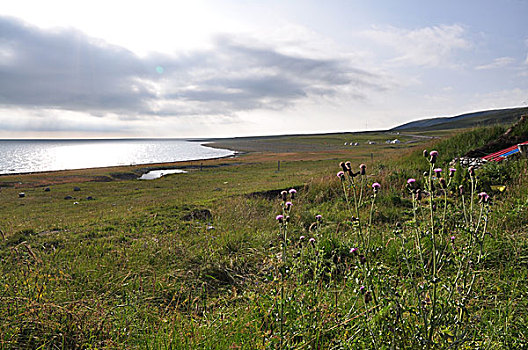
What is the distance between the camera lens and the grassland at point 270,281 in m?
2.42

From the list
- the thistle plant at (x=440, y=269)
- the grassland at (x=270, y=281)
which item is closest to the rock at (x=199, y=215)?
the grassland at (x=270, y=281)

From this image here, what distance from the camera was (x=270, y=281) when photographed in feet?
12.1

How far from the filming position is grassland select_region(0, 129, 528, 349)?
2.42m

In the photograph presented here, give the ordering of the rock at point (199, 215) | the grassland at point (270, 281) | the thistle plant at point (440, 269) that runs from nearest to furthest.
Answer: the thistle plant at point (440, 269) < the grassland at point (270, 281) < the rock at point (199, 215)

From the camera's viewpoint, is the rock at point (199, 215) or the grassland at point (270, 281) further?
the rock at point (199, 215)

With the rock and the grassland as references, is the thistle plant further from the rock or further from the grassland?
the rock

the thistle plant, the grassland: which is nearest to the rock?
the grassland

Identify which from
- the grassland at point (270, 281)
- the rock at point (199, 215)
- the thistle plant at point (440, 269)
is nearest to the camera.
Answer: the thistle plant at point (440, 269)

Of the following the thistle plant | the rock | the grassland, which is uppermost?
the thistle plant

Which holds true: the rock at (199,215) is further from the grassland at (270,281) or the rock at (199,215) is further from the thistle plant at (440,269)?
the thistle plant at (440,269)

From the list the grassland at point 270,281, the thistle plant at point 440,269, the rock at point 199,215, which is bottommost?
the rock at point 199,215

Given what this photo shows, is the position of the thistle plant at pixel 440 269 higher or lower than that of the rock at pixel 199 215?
higher

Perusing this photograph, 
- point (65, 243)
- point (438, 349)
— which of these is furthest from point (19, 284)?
point (438, 349)

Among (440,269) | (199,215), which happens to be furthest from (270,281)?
(199,215)
